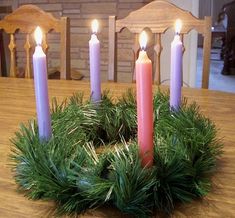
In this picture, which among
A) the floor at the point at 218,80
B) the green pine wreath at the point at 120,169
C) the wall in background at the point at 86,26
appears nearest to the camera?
the green pine wreath at the point at 120,169

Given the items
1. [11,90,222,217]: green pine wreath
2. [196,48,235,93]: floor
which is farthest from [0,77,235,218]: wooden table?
[196,48,235,93]: floor

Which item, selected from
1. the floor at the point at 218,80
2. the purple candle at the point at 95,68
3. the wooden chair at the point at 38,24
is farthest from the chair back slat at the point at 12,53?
the floor at the point at 218,80

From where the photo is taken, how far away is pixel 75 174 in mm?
445

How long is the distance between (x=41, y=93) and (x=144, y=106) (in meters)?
0.15

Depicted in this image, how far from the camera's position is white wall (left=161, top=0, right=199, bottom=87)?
2.97m

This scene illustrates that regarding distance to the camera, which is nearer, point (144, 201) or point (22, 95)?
point (144, 201)

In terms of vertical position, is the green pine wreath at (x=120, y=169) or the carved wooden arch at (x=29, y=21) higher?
the carved wooden arch at (x=29, y=21)

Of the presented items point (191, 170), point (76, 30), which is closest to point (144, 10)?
point (191, 170)

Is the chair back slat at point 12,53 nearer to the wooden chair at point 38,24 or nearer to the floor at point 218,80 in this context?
the wooden chair at point 38,24

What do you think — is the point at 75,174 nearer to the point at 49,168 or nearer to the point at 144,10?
the point at 49,168

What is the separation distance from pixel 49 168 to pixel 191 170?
0.18 meters

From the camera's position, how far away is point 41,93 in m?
0.51

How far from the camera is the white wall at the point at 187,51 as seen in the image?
9.75 ft

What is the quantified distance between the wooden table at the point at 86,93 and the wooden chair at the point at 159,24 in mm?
212
